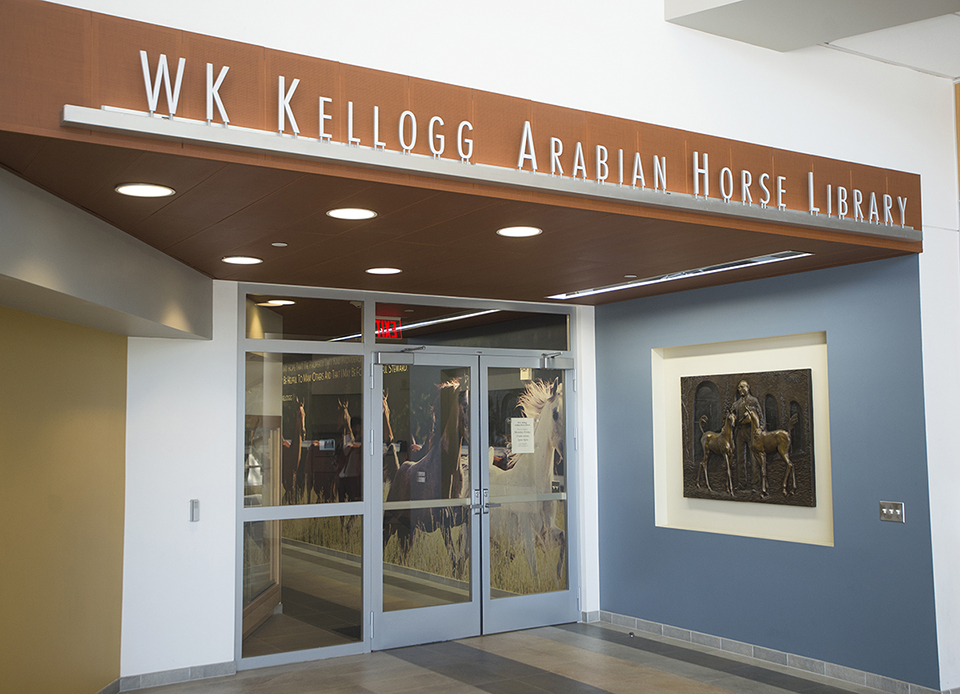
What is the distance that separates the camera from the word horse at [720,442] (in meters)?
6.24

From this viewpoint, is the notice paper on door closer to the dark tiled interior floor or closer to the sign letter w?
the dark tiled interior floor

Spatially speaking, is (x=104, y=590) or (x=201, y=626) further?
(x=201, y=626)

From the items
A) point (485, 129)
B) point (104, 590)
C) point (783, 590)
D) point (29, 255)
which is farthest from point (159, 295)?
point (783, 590)

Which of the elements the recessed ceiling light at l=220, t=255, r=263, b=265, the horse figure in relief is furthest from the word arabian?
the horse figure in relief

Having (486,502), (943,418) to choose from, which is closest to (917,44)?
(943,418)

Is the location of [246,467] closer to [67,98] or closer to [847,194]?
[67,98]

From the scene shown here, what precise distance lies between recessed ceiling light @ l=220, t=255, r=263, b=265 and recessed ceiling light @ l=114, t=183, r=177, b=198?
149 centimetres

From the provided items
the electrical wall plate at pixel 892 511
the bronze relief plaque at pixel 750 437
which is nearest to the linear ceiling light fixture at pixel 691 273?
the bronze relief plaque at pixel 750 437

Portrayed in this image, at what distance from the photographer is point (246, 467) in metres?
5.91

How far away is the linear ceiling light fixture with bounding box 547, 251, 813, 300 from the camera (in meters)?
5.29

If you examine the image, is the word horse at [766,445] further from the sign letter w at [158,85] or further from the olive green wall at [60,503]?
the sign letter w at [158,85]

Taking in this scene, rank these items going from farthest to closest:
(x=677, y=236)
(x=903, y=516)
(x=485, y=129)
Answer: (x=903, y=516)
(x=677, y=236)
(x=485, y=129)

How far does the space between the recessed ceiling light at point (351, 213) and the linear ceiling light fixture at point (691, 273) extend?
8.58 feet

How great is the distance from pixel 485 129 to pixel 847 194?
2.39 meters
